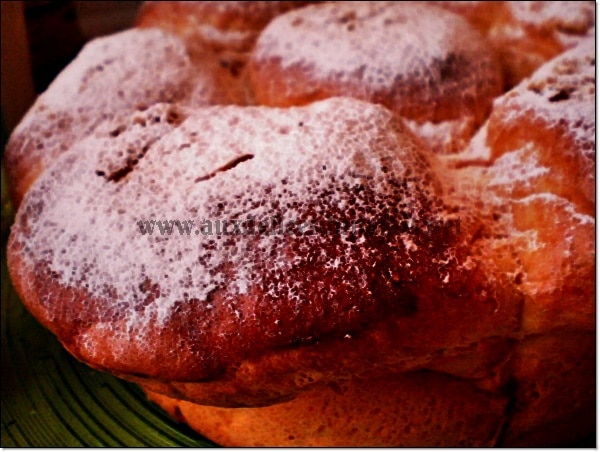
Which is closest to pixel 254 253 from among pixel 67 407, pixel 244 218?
pixel 244 218

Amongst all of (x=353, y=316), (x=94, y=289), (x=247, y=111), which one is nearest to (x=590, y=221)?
(x=353, y=316)

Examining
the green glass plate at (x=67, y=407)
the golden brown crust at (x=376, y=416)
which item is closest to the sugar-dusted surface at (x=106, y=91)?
the green glass plate at (x=67, y=407)

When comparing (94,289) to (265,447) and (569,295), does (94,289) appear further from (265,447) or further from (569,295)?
(569,295)

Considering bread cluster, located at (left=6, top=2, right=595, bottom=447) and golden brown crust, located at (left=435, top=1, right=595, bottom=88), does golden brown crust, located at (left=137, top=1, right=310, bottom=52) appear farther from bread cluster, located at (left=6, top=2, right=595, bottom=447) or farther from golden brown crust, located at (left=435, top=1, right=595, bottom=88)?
golden brown crust, located at (left=435, top=1, right=595, bottom=88)

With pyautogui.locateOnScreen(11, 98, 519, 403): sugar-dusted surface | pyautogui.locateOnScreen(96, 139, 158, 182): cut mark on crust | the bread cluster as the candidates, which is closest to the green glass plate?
the bread cluster

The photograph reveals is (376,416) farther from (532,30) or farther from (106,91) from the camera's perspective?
(532,30)
